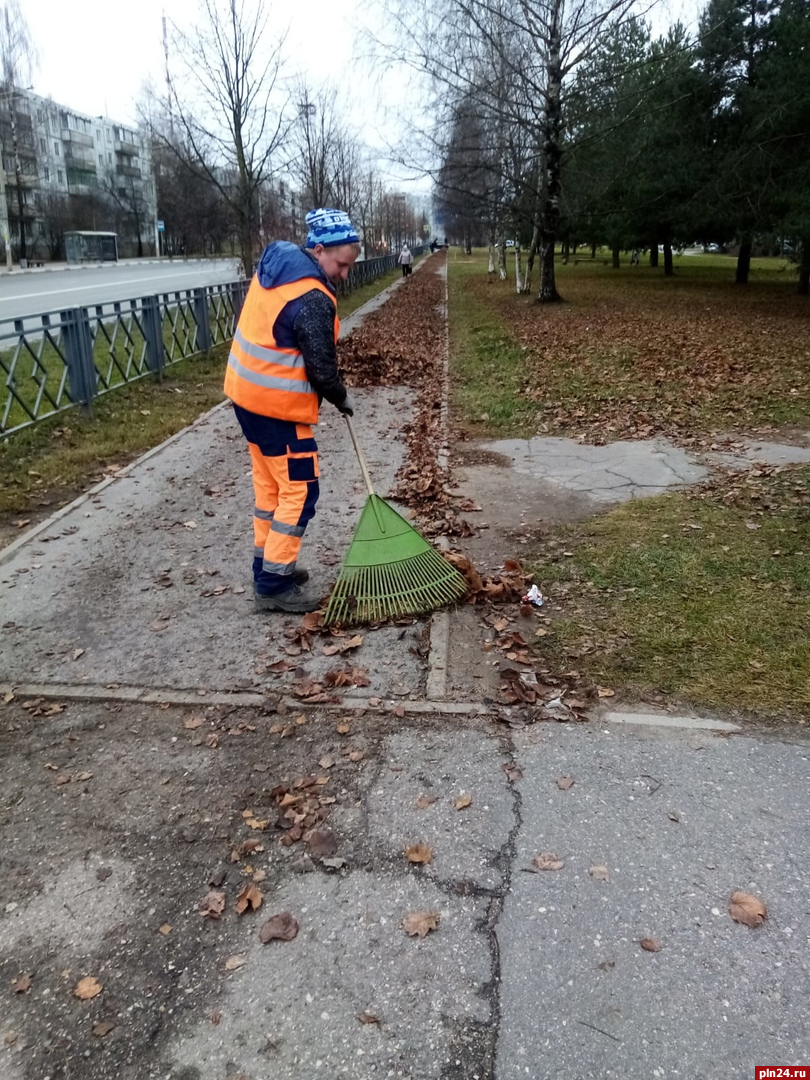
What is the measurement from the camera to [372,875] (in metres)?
2.74

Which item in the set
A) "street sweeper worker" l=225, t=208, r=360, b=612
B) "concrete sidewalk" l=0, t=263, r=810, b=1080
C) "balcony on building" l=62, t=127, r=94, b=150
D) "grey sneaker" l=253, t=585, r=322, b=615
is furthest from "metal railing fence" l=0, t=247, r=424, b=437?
"balcony on building" l=62, t=127, r=94, b=150

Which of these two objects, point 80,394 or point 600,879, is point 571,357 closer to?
point 80,394

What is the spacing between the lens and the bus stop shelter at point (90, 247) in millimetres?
56125

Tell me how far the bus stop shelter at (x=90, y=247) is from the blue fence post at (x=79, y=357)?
173 feet

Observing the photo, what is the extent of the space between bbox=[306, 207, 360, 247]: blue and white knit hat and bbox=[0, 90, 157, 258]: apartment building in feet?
177

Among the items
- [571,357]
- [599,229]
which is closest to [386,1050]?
[571,357]

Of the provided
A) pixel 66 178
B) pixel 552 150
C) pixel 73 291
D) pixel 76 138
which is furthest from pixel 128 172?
pixel 552 150

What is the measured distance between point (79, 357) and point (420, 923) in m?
8.73

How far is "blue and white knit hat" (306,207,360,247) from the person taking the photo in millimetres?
4133

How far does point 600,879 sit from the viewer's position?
2664 mm

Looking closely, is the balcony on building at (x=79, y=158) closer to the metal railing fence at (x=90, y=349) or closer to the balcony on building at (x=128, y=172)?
the balcony on building at (x=128, y=172)

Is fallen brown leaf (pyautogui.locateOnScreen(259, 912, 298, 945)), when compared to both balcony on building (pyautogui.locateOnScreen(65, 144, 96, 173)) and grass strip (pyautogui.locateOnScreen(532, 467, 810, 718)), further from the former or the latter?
balcony on building (pyautogui.locateOnScreen(65, 144, 96, 173))

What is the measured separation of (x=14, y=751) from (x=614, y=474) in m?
5.25

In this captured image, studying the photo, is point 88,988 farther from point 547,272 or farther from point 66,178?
point 66,178
